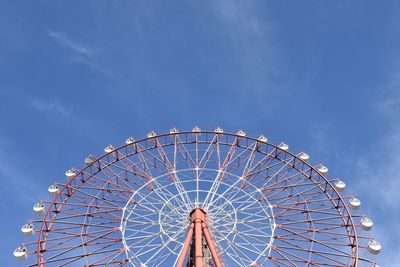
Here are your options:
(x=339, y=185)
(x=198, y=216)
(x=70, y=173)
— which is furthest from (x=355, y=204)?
(x=70, y=173)

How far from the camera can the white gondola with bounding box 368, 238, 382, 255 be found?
35.5m

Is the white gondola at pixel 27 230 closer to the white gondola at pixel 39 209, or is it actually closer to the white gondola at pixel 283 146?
the white gondola at pixel 39 209

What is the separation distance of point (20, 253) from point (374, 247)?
22.1m

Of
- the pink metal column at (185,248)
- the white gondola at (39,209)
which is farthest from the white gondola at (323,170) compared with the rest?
the white gondola at (39,209)

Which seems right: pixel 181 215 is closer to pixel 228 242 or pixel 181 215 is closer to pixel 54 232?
pixel 228 242

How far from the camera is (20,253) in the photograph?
34406mm

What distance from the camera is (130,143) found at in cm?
4138

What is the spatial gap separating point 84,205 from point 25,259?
505cm

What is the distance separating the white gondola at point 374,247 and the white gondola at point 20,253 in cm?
2152

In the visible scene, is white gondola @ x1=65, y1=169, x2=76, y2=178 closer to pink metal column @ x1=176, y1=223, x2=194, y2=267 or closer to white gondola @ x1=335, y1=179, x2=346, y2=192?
pink metal column @ x1=176, y1=223, x2=194, y2=267

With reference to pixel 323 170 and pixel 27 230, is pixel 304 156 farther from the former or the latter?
pixel 27 230

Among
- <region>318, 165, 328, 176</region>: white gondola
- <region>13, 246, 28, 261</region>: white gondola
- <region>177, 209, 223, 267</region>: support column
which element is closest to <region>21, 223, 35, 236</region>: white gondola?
<region>13, 246, 28, 261</region>: white gondola

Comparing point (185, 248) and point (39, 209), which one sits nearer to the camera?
point (185, 248)

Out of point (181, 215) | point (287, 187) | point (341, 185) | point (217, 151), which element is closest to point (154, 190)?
point (181, 215)
